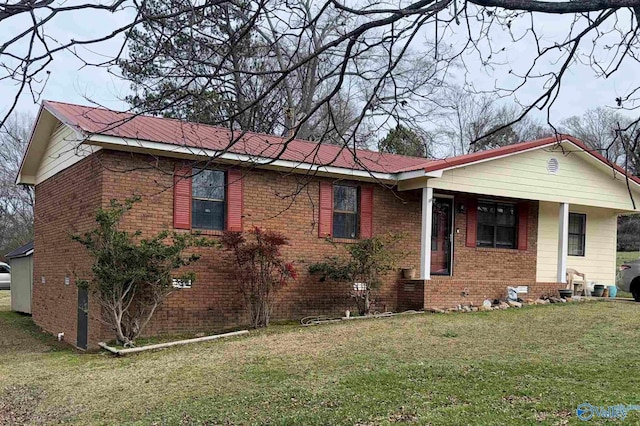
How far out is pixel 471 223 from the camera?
1567 cm

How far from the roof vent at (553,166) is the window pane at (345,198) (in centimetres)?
535

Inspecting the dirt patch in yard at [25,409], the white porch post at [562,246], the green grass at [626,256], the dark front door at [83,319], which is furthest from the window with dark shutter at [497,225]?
the green grass at [626,256]

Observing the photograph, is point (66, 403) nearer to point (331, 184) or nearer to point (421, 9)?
point (421, 9)

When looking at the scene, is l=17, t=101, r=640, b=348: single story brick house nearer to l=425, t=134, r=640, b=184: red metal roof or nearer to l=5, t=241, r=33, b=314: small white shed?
l=425, t=134, r=640, b=184: red metal roof

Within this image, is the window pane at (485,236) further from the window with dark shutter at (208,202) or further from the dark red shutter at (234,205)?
the window with dark shutter at (208,202)

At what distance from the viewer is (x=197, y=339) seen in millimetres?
10633

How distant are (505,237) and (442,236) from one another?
2223 mm

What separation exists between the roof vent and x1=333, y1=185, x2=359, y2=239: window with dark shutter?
17.5 ft

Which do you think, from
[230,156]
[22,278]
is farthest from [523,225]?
[22,278]

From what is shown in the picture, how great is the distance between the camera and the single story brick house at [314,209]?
37.3 feet

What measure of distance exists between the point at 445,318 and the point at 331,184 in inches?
151

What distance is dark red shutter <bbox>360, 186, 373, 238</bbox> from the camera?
13.9 metres

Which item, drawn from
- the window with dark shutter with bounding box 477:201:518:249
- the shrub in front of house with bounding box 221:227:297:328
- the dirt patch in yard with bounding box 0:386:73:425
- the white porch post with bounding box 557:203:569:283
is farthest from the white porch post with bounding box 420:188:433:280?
the dirt patch in yard with bounding box 0:386:73:425

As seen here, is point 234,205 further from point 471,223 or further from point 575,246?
point 575,246
